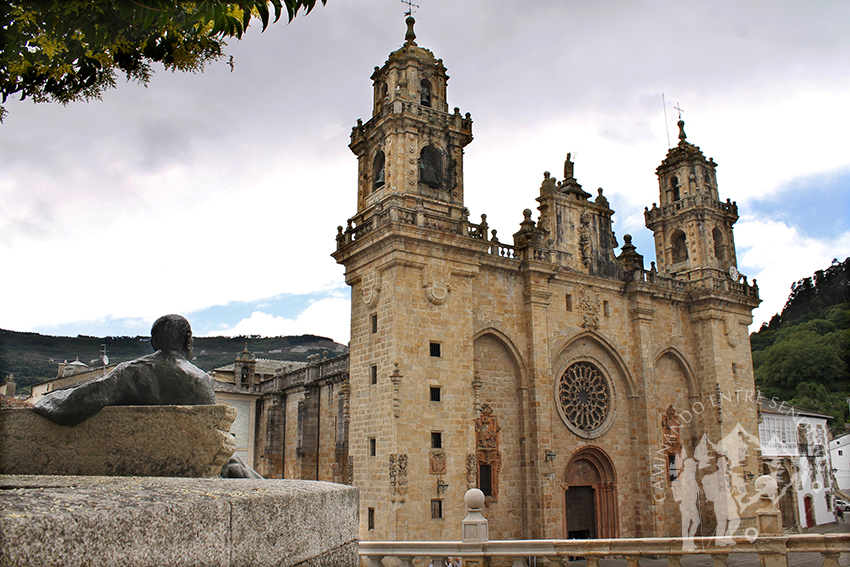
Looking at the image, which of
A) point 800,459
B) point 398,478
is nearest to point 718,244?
point 800,459

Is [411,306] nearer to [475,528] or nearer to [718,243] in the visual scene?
[475,528]

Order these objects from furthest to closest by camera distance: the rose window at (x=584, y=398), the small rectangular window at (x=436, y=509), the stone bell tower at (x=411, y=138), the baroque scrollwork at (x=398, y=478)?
the rose window at (x=584, y=398) < the stone bell tower at (x=411, y=138) < the small rectangular window at (x=436, y=509) < the baroque scrollwork at (x=398, y=478)

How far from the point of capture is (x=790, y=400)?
148 ft

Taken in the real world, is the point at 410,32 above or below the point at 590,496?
above

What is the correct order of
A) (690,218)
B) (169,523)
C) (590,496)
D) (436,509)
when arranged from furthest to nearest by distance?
(690,218)
(590,496)
(436,509)
(169,523)

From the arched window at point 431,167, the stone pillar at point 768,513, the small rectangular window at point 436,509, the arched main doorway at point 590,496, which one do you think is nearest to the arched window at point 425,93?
the arched window at point 431,167

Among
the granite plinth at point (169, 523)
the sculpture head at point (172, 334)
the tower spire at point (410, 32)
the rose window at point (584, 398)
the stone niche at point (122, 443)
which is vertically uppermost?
the tower spire at point (410, 32)

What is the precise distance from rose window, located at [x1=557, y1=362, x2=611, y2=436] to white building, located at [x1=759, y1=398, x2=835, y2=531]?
16436 mm

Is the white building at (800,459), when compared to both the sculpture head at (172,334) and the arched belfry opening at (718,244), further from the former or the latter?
the sculpture head at (172,334)

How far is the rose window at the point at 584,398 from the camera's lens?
77.2 feet

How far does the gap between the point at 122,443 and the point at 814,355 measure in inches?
1900

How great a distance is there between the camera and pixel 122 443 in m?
3.97

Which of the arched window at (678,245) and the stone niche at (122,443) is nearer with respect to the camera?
the stone niche at (122,443)

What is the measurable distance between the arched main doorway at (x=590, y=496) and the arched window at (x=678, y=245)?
42.0 ft
